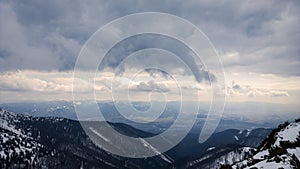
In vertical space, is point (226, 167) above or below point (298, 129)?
below

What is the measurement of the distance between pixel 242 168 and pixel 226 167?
232 cm

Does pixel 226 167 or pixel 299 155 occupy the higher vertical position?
pixel 299 155

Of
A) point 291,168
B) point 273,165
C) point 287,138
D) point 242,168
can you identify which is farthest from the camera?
point 287,138

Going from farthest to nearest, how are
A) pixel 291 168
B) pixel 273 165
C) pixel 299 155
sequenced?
pixel 299 155
pixel 273 165
pixel 291 168

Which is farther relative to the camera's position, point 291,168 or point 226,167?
point 226,167

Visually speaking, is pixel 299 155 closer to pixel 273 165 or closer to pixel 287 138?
pixel 273 165

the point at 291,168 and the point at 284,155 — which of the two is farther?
A: the point at 284,155

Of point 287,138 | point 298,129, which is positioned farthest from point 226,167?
point 298,129

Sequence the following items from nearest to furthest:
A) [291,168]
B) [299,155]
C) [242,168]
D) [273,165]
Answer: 1. [291,168]
2. [273,165]
3. [299,155]
4. [242,168]

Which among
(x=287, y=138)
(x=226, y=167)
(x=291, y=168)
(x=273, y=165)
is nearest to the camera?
(x=291, y=168)

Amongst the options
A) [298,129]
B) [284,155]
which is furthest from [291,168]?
[298,129]

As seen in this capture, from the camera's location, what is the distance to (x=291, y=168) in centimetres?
1909

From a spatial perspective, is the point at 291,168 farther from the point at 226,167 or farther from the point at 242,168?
the point at 226,167

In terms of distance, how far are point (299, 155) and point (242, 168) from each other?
5.32m
